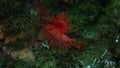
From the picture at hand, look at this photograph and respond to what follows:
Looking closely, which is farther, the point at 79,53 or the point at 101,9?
the point at 101,9

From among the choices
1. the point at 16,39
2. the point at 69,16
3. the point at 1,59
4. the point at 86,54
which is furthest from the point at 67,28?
the point at 1,59

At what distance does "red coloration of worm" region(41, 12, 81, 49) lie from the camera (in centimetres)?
349

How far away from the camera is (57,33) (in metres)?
3.48

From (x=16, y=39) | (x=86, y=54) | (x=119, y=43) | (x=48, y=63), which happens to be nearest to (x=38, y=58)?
(x=48, y=63)

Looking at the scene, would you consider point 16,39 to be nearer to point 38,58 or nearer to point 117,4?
point 38,58

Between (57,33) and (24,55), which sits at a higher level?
(57,33)

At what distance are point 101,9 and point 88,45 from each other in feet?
1.92

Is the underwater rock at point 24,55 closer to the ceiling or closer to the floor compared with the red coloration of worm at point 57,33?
closer to the floor

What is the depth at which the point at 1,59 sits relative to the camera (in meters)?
3.49

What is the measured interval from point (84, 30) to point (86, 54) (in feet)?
1.16

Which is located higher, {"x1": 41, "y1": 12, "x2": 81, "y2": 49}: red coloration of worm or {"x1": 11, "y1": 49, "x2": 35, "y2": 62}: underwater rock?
{"x1": 41, "y1": 12, "x2": 81, "y2": 49}: red coloration of worm

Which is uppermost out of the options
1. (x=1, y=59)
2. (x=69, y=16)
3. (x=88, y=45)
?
(x=69, y=16)

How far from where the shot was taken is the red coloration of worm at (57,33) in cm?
349

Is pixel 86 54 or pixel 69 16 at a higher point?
pixel 69 16
